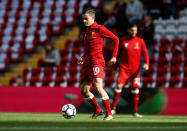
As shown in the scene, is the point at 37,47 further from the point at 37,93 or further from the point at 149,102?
the point at 149,102

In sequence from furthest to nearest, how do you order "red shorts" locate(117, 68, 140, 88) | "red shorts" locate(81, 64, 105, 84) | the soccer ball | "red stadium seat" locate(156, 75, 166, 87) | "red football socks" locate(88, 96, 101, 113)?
"red stadium seat" locate(156, 75, 166, 87) < "red shorts" locate(117, 68, 140, 88) < "red football socks" locate(88, 96, 101, 113) < the soccer ball < "red shorts" locate(81, 64, 105, 84)

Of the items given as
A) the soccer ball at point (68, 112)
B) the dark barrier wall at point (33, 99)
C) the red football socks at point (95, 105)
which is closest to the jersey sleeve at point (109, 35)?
the red football socks at point (95, 105)

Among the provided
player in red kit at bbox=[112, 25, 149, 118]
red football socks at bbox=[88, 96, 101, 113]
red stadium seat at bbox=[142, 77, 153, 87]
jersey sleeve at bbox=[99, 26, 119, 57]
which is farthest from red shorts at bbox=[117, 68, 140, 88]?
red stadium seat at bbox=[142, 77, 153, 87]

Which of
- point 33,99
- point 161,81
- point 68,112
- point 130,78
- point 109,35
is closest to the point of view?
point 109,35

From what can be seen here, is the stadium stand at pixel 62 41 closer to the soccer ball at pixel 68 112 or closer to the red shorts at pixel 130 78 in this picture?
the red shorts at pixel 130 78

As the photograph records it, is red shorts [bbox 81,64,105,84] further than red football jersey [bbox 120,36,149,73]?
No

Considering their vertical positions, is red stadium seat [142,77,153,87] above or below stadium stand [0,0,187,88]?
below

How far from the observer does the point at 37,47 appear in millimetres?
16875

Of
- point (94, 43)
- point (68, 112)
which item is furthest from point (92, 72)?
point (68, 112)

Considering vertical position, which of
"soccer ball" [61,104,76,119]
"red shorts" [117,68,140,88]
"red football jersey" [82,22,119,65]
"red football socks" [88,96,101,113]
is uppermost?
"red football jersey" [82,22,119,65]

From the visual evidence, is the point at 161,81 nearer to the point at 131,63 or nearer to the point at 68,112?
the point at 131,63

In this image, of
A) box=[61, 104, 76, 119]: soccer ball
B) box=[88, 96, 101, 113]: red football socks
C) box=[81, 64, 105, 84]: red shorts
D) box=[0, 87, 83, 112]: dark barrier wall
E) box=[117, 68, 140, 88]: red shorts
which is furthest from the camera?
box=[0, 87, 83, 112]: dark barrier wall

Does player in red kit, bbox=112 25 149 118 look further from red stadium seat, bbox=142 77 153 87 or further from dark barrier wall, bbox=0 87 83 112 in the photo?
red stadium seat, bbox=142 77 153 87

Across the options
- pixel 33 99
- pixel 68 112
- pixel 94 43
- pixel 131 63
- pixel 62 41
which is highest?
pixel 62 41
